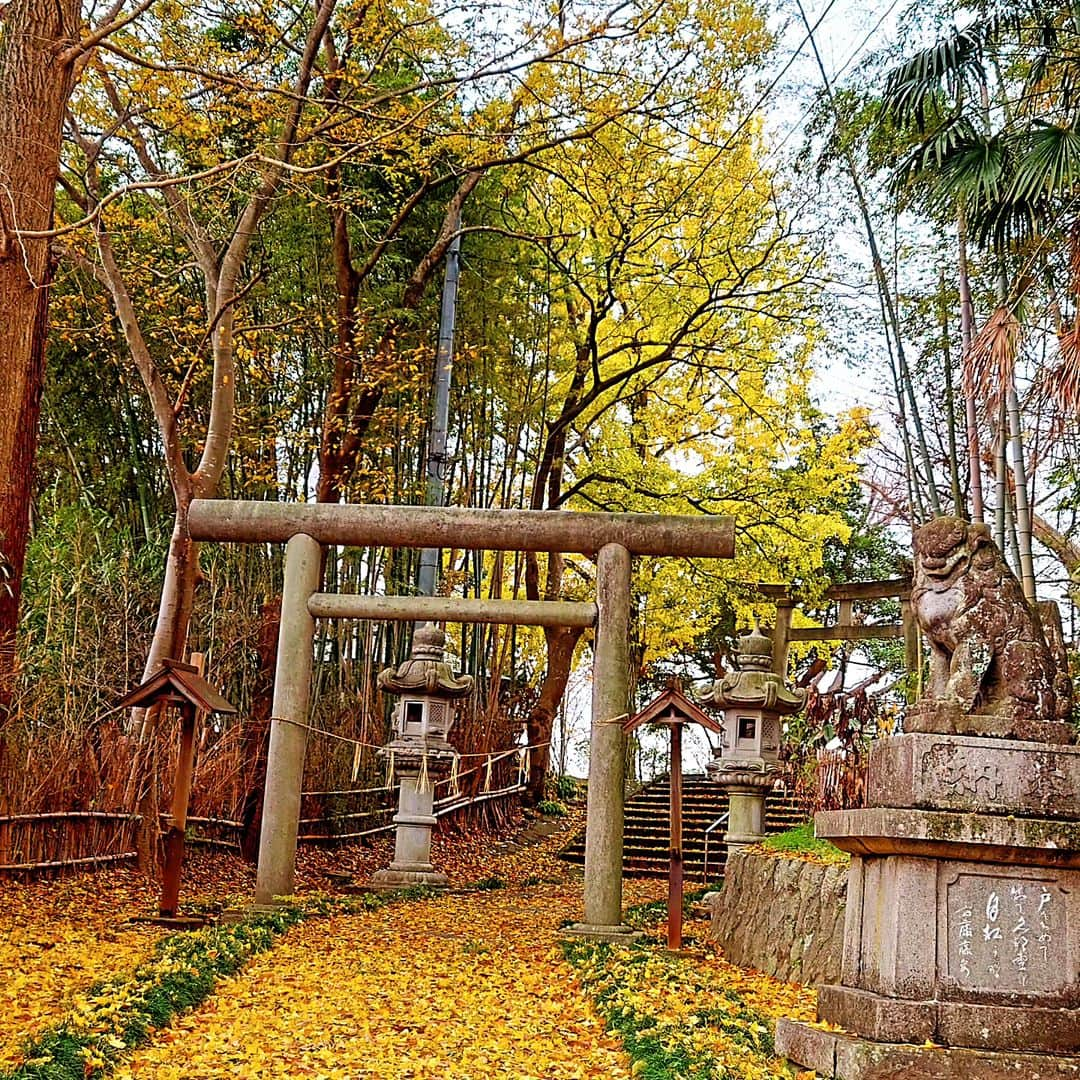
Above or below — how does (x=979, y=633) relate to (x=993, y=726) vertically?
above

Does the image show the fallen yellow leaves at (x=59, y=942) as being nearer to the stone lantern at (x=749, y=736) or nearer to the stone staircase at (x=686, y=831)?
the stone lantern at (x=749, y=736)

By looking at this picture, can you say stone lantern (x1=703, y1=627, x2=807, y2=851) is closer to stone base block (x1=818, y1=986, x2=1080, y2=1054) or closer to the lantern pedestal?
the lantern pedestal

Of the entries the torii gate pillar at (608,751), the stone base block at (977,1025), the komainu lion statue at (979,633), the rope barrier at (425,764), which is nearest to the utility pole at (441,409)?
the rope barrier at (425,764)

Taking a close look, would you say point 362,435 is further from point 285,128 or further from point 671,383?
point 671,383

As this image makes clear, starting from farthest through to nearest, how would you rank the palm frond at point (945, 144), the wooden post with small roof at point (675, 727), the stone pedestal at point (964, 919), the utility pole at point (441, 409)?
the utility pole at point (441, 409) < the palm frond at point (945, 144) < the wooden post with small roof at point (675, 727) < the stone pedestal at point (964, 919)

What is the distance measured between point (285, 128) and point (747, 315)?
20.0 feet

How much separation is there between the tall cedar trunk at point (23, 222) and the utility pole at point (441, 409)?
14.4 ft

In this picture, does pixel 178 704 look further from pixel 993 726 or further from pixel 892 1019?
pixel 993 726

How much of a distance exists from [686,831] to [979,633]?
29.9ft

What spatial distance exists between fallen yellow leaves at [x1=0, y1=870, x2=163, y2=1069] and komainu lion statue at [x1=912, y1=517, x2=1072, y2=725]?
3383 millimetres

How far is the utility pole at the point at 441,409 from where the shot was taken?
10.2m

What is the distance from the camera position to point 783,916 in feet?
20.8

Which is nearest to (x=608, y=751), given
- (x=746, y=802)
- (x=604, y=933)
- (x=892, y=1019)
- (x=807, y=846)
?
(x=604, y=933)

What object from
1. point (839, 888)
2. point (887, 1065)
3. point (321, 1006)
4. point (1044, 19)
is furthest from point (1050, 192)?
point (321, 1006)
